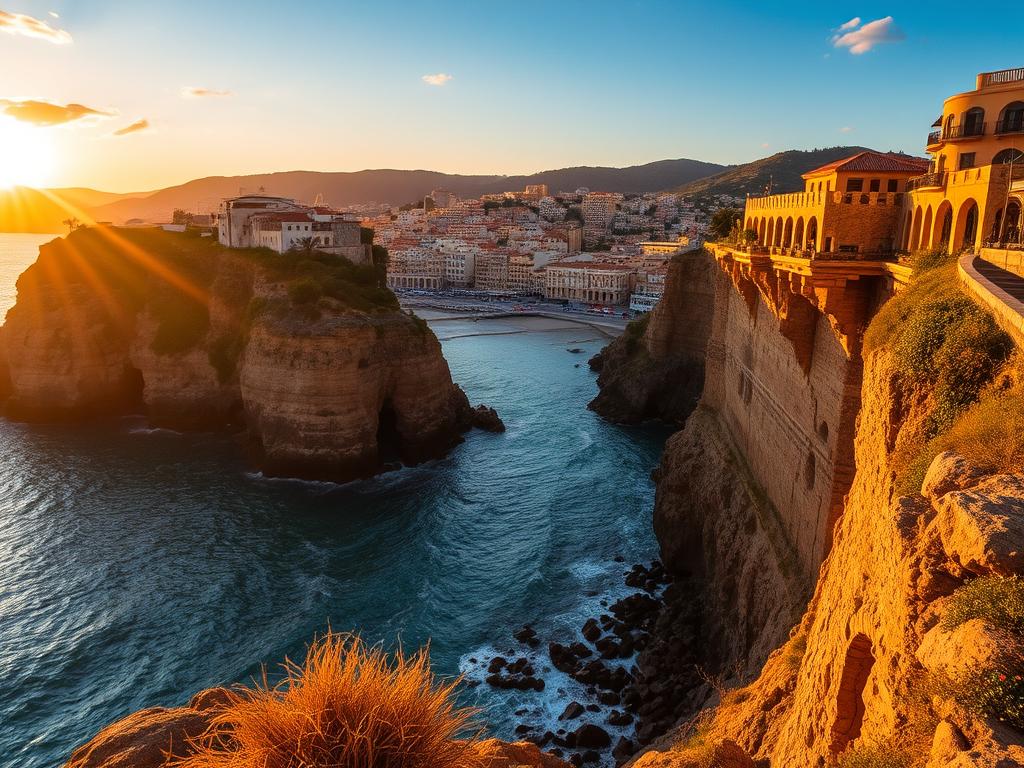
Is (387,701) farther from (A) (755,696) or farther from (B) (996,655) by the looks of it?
(A) (755,696)

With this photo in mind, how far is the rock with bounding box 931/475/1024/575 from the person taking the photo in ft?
16.6

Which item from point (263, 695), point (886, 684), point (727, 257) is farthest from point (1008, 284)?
point (727, 257)

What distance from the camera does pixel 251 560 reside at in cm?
2777

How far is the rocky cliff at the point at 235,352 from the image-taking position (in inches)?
1438

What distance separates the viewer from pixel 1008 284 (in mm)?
10039

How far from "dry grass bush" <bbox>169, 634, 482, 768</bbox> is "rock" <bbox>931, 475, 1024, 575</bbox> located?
4.24m

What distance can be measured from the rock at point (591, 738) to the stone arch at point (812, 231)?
1504cm

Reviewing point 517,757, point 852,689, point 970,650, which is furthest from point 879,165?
point 517,757

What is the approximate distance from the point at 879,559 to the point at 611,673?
53.3 feet

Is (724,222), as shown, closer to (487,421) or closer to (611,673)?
(487,421)

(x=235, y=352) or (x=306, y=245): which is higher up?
(x=306, y=245)

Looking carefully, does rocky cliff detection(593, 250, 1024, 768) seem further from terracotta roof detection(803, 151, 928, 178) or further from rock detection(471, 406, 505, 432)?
rock detection(471, 406, 505, 432)

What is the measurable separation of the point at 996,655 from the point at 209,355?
4648 centimetres

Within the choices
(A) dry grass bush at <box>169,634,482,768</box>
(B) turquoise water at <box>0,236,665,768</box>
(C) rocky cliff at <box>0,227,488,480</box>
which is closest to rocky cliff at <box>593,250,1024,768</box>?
(A) dry grass bush at <box>169,634,482,768</box>
